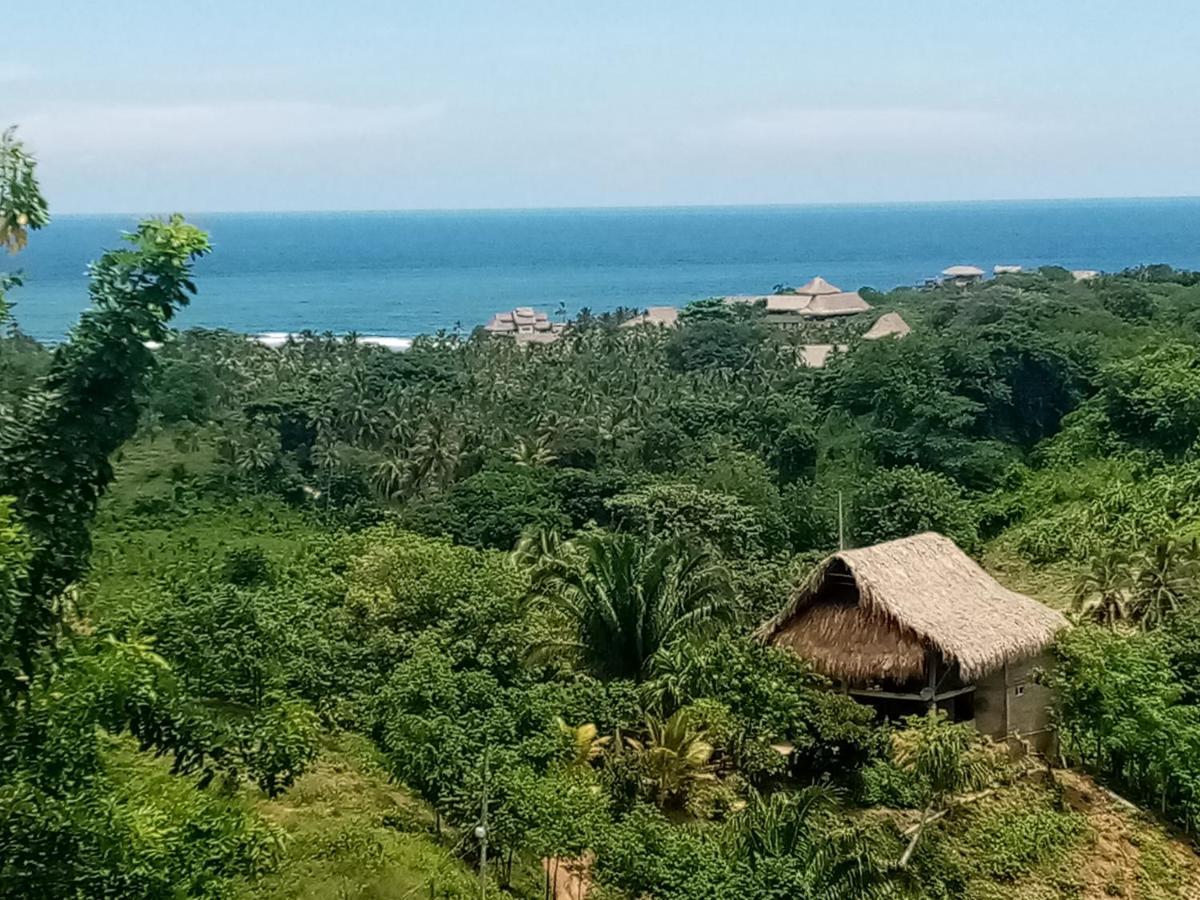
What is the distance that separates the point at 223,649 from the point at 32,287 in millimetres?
135517

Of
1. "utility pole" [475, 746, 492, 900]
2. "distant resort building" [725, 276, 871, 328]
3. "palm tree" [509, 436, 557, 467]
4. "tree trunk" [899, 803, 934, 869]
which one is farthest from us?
"distant resort building" [725, 276, 871, 328]

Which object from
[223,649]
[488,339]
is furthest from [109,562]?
[488,339]

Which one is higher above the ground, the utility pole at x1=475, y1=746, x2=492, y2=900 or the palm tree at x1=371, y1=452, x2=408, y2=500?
the utility pole at x1=475, y1=746, x2=492, y2=900

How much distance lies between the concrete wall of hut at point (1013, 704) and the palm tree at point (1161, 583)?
2.69m

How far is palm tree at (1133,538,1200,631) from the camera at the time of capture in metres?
18.3

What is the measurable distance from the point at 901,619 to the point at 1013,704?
2297mm

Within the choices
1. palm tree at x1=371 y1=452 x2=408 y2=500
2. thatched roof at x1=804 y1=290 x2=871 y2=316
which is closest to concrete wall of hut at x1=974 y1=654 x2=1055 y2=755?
palm tree at x1=371 y1=452 x2=408 y2=500

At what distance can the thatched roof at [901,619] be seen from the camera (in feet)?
50.9

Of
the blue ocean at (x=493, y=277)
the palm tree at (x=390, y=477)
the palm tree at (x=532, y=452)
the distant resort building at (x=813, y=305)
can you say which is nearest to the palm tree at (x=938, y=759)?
the palm tree at (x=532, y=452)

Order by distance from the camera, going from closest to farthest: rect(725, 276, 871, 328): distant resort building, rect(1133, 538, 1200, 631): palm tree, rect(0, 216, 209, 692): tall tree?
rect(0, 216, 209, 692): tall tree
rect(1133, 538, 1200, 631): palm tree
rect(725, 276, 871, 328): distant resort building

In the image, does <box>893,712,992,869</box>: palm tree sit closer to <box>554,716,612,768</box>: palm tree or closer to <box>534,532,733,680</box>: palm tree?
<box>534,532,733,680</box>: palm tree

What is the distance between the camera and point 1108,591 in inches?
759

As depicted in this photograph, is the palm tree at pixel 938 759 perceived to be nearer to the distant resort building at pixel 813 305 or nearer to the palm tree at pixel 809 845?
the palm tree at pixel 809 845

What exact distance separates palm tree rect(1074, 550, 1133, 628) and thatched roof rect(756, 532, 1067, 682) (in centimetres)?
249
